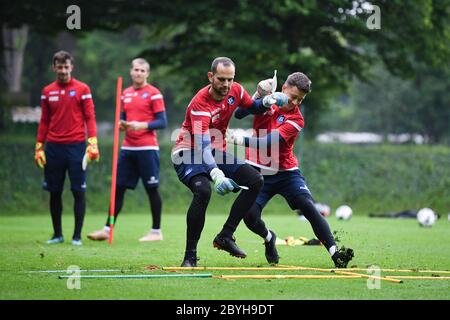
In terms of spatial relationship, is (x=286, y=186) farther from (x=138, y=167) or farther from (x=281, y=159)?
(x=138, y=167)

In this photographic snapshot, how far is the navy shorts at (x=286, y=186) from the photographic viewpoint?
9453 mm

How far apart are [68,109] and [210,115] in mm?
3831

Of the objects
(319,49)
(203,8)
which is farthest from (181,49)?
(319,49)

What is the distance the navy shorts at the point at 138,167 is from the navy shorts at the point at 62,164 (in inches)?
30.6

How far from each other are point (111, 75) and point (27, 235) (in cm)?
3625

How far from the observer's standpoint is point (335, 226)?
54.7ft

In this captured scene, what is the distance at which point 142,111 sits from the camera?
12773mm

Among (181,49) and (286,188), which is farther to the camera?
(181,49)

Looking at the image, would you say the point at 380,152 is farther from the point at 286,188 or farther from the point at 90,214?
the point at 286,188

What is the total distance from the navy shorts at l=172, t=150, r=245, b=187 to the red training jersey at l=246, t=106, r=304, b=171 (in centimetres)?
63

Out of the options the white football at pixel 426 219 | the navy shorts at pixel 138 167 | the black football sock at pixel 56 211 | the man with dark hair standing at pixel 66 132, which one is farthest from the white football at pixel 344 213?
the black football sock at pixel 56 211

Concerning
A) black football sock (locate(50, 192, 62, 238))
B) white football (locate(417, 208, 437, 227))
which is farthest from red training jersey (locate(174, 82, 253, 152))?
white football (locate(417, 208, 437, 227))

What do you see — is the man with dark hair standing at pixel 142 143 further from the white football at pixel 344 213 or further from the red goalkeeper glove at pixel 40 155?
the white football at pixel 344 213

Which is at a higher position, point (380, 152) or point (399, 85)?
point (399, 85)
